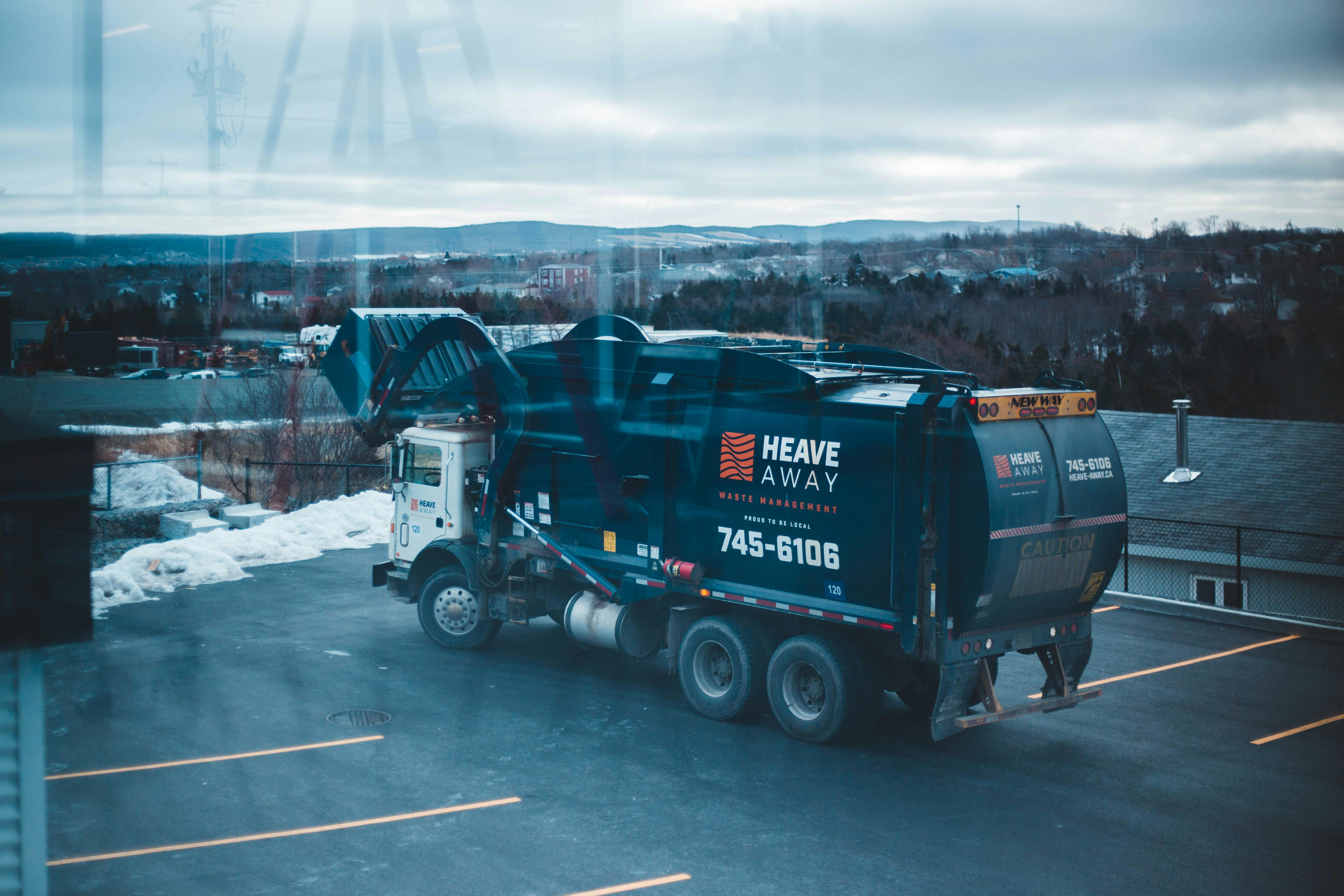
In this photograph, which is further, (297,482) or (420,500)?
(297,482)

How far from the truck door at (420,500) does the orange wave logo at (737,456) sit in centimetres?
424

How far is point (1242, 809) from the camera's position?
8781 mm

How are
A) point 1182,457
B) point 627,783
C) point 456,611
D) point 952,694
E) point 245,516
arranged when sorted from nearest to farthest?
point 627,783, point 952,694, point 456,611, point 245,516, point 1182,457

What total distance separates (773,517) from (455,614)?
4.86 meters

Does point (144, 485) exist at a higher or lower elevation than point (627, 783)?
higher

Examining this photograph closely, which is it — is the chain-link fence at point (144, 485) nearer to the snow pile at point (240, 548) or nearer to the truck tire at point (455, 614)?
the snow pile at point (240, 548)

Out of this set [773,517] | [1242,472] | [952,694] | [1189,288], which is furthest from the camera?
[1189,288]

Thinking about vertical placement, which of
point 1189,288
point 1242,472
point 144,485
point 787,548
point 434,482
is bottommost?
point 144,485

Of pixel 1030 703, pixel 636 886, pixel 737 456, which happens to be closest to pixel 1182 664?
pixel 1030 703

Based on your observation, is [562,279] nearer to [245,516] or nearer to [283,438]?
[283,438]

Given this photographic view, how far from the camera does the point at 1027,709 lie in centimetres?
993

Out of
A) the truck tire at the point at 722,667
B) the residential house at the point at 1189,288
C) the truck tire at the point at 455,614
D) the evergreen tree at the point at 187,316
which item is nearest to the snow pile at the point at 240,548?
the evergreen tree at the point at 187,316

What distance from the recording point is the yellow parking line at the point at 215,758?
9328 mm

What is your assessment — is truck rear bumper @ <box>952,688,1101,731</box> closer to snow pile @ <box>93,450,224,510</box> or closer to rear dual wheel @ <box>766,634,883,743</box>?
rear dual wheel @ <box>766,634,883,743</box>
